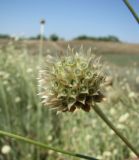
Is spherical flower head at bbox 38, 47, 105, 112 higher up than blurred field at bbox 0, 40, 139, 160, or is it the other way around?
spherical flower head at bbox 38, 47, 105, 112

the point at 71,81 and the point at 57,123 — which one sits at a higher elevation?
the point at 71,81

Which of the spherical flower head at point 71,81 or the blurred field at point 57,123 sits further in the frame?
the blurred field at point 57,123

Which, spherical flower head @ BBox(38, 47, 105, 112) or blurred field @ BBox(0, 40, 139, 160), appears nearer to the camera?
spherical flower head @ BBox(38, 47, 105, 112)

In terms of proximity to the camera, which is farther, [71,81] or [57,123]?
[57,123]

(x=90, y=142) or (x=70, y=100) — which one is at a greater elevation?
(x=70, y=100)

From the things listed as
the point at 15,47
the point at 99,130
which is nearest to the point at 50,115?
the point at 99,130

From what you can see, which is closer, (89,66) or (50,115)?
(89,66)

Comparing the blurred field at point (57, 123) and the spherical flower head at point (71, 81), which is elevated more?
the spherical flower head at point (71, 81)

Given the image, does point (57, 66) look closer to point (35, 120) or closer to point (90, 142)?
point (90, 142)
